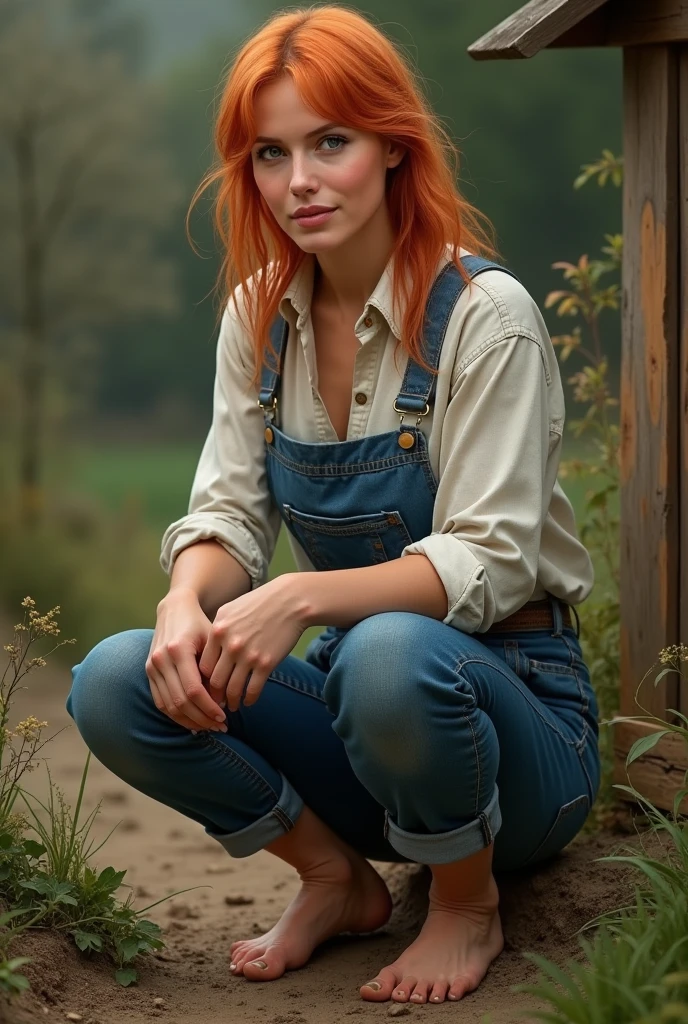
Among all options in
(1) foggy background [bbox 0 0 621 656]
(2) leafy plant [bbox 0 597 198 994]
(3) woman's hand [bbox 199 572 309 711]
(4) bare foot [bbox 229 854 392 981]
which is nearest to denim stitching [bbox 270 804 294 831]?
(4) bare foot [bbox 229 854 392 981]

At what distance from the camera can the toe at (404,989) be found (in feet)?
6.36

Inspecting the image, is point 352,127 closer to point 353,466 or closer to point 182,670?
point 353,466

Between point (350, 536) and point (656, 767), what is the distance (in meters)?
0.74

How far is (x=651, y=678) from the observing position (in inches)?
94.9

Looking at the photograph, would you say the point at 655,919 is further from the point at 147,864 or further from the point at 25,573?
the point at 25,573

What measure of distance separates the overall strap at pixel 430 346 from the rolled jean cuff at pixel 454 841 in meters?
0.62

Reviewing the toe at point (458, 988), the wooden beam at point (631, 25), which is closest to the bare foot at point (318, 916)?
the toe at point (458, 988)

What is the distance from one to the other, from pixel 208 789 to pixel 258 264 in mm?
946

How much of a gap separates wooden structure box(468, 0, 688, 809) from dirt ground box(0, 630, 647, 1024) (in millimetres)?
310

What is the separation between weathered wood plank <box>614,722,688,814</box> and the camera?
7.66 feet

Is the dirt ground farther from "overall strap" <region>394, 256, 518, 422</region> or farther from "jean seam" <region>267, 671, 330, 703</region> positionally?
"overall strap" <region>394, 256, 518, 422</region>

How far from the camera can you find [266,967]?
2141mm

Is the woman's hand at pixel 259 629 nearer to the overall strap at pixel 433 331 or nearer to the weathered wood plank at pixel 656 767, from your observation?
the overall strap at pixel 433 331

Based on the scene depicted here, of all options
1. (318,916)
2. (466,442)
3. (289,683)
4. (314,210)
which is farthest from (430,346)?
(318,916)
